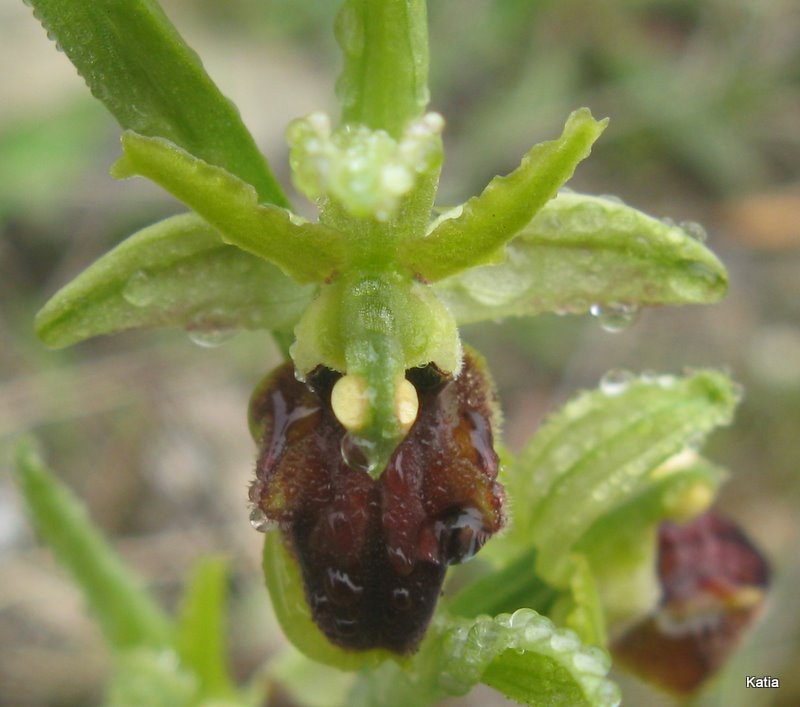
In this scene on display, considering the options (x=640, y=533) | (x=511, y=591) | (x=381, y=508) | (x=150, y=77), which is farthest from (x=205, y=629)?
(x=150, y=77)

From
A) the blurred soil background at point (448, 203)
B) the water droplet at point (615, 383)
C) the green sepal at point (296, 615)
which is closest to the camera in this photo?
the green sepal at point (296, 615)

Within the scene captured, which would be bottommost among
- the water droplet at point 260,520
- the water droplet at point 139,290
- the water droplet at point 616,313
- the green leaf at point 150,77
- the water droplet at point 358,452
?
the water droplet at point 260,520

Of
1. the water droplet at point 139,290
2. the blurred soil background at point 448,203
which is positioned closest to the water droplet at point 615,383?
the water droplet at point 139,290

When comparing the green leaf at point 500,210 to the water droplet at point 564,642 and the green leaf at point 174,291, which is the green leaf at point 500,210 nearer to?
the green leaf at point 174,291

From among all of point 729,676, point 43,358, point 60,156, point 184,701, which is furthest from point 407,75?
point 60,156

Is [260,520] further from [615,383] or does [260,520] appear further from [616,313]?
[615,383]

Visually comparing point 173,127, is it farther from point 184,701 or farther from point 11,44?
point 11,44
